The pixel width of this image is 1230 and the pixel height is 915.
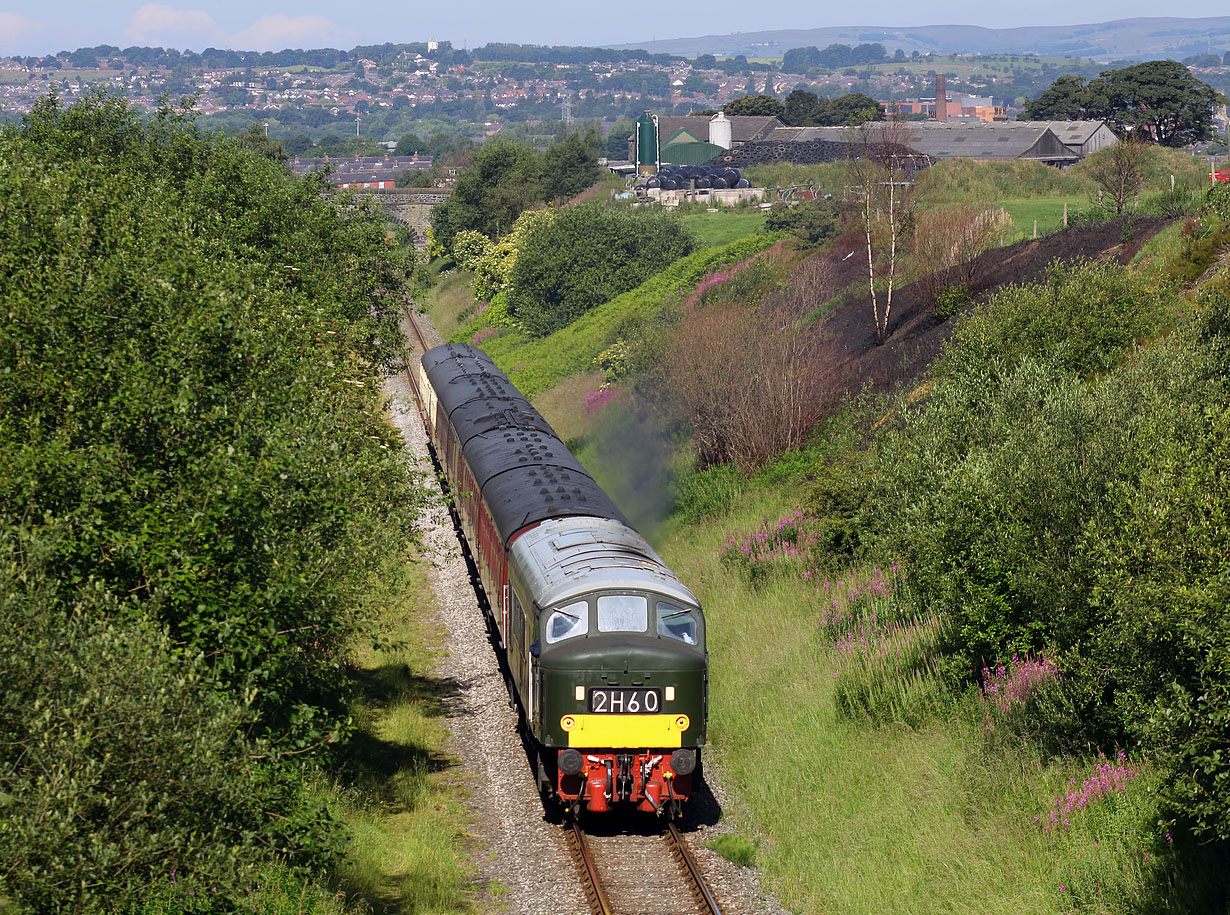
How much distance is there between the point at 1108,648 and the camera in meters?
13.2

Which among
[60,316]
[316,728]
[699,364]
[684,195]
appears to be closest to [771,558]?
[699,364]

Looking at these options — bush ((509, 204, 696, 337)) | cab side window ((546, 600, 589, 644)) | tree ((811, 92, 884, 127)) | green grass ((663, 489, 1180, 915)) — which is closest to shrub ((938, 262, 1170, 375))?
green grass ((663, 489, 1180, 915))

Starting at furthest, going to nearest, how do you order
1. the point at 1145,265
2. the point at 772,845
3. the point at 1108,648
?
the point at 1145,265, the point at 772,845, the point at 1108,648

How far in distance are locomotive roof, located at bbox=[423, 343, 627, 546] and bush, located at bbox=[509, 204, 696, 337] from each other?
23248 millimetres

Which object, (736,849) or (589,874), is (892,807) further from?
(589,874)

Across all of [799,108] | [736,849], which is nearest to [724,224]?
[736,849]

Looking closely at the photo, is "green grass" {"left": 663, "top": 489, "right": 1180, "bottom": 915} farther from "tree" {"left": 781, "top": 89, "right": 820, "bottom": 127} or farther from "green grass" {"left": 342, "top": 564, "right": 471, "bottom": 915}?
"tree" {"left": 781, "top": 89, "right": 820, "bottom": 127}

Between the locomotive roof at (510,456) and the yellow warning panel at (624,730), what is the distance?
4547 millimetres

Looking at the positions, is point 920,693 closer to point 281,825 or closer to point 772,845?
point 772,845

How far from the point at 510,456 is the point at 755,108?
13128cm

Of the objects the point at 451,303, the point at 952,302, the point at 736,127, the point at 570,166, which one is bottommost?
the point at 451,303

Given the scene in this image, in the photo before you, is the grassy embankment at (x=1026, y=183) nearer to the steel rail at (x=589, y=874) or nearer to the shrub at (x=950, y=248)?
the shrub at (x=950, y=248)

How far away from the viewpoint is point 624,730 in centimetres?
1561

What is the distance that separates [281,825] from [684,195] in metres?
81.4
